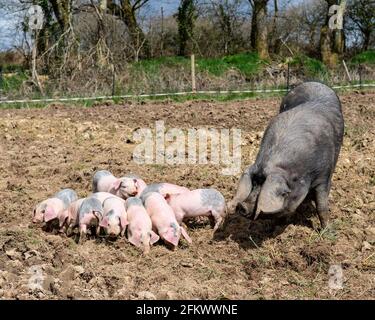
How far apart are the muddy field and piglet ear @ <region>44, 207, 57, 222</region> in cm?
11

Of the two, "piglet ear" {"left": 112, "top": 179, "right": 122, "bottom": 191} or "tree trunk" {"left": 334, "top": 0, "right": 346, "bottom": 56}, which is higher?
"tree trunk" {"left": 334, "top": 0, "right": 346, "bottom": 56}

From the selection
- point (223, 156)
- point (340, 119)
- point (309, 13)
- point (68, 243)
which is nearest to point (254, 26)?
point (309, 13)

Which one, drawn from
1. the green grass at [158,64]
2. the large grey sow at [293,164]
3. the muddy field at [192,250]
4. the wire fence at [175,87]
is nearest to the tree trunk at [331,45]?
the wire fence at [175,87]

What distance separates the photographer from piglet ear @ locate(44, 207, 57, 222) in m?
4.78

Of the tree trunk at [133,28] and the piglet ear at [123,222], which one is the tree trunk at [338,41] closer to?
the tree trunk at [133,28]

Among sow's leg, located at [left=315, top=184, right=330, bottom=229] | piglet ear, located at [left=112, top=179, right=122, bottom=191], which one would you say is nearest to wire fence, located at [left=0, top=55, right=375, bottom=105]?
piglet ear, located at [left=112, top=179, right=122, bottom=191]

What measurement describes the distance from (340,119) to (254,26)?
50.7 feet

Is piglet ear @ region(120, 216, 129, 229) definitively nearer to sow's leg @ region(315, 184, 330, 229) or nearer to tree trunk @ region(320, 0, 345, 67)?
sow's leg @ region(315, 184, 330, 229)

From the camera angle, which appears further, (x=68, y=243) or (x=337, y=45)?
(x=337, y=45)

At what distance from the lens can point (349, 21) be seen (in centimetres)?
2378

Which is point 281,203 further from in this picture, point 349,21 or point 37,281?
point 349,21

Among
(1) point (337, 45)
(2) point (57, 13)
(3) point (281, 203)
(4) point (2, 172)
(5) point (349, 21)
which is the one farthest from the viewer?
(5) point (349, 21)

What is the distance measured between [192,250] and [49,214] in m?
1.17

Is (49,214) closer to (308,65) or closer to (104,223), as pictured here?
(104,223)
